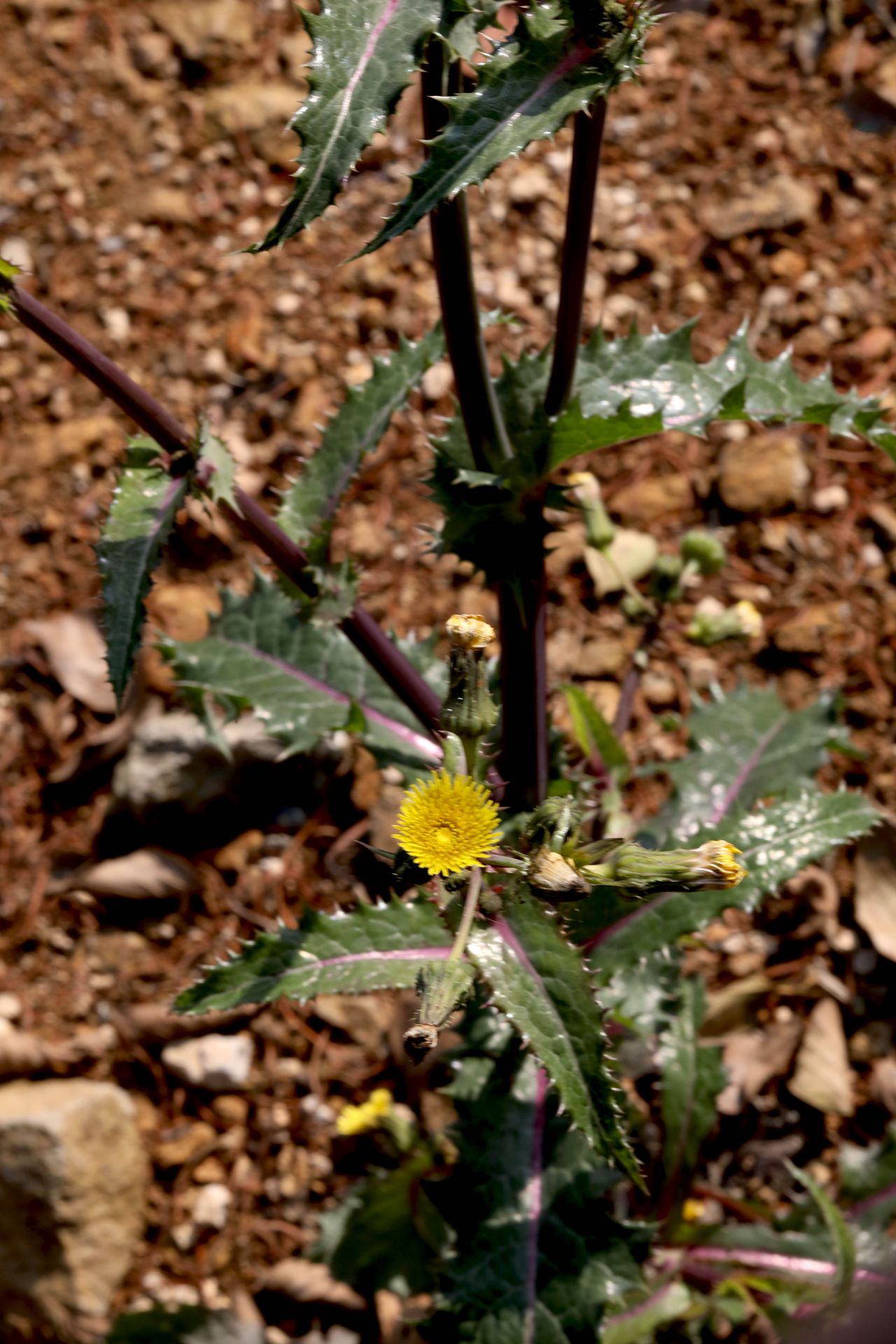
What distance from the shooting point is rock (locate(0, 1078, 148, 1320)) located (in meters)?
2.82

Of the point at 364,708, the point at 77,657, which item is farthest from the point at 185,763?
the point at 364,708

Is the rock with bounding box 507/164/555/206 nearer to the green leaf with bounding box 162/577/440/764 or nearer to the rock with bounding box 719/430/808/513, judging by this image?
the rock with bounding box 719/430/808/513

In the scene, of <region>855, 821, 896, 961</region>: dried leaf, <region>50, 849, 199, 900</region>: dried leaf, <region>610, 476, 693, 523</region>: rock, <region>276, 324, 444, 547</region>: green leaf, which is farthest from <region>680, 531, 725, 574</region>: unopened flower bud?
<region>50, 849, 199, 900</region>: dried leaf

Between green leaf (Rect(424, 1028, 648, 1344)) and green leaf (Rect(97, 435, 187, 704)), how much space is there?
3.83 feet

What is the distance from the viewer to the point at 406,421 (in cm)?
356


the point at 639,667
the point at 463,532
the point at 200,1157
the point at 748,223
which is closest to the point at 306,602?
the point at 463,532

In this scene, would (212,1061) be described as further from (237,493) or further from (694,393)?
(694,393)

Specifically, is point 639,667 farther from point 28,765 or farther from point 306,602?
point 28,765

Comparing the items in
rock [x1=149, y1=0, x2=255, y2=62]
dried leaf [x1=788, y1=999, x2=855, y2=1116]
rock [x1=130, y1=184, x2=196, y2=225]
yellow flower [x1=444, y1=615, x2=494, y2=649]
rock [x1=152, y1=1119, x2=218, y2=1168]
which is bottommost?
rock [x1=152, y1=1119, x2=218, y2=1168]

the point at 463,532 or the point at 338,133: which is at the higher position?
the point at 338,133

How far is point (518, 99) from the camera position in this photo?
1.44m

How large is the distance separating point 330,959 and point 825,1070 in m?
1.64

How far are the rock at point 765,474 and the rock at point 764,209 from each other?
2.47ft

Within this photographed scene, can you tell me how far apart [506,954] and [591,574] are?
1892 millimetres
